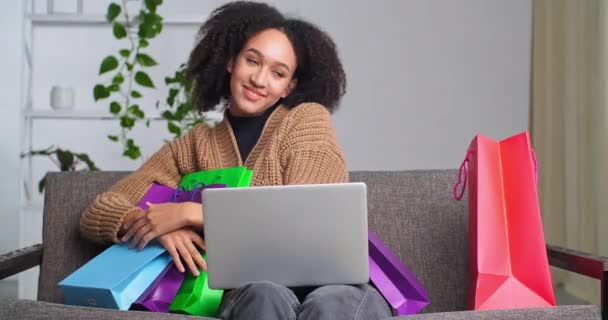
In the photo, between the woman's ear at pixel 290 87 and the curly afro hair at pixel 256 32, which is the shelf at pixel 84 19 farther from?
the woman's ear at pixel 290 87

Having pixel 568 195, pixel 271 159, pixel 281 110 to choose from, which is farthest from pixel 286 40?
pixel 568 195

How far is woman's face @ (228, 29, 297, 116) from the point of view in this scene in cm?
210

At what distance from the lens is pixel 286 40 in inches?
85.4

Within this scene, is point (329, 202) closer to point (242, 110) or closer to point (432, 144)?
point (242, 110)

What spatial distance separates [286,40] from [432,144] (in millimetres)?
2227

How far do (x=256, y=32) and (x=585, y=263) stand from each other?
977 mm

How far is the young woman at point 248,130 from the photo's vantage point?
1840mm

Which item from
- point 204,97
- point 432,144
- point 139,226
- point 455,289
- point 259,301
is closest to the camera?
point 259,301

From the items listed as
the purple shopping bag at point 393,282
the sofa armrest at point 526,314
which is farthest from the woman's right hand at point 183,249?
the sofa armrest at point 526,314

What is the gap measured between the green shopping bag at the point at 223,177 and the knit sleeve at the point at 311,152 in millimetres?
102

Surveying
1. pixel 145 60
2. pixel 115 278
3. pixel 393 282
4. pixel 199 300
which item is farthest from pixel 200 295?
pixel 145 60

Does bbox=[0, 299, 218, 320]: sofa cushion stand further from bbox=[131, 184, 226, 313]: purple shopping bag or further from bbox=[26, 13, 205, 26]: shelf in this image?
bbox=[26, 13, 205, 26]: shelf

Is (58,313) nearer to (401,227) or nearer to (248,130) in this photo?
(248,130)

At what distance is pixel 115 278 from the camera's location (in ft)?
5.60
